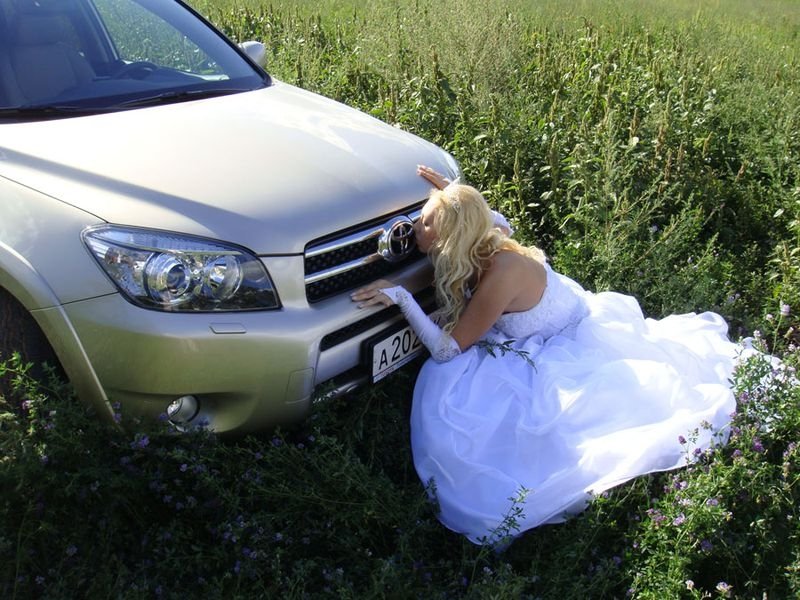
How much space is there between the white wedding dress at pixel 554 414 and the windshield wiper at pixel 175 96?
61.3 inches

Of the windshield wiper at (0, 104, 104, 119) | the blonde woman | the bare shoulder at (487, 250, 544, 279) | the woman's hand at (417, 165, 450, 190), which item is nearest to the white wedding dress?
the blonde woman

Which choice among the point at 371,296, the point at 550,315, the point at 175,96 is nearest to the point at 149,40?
the point at 175,96

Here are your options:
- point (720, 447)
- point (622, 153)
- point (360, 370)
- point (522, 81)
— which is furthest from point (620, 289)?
point (522, 81)

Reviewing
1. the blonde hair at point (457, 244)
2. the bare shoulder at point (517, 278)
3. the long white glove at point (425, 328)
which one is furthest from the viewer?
the bare shoulder at point (517, 278)

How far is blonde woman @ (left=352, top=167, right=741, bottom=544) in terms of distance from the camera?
2631 millimetres

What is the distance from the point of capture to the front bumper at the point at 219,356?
2.35 m

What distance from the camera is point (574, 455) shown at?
2.69 metres

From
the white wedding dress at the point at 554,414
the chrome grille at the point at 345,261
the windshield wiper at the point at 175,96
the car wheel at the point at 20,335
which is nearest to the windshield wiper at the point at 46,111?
the windshield wiper at the point at 175,96

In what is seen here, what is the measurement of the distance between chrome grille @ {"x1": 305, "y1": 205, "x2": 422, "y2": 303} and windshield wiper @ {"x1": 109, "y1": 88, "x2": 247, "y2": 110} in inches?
43.5

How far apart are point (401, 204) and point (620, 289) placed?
1484 millimetres

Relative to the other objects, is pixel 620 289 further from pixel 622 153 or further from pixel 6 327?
pixel 6 327

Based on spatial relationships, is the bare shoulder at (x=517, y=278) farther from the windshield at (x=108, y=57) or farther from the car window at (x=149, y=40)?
the car window at (x=149, y=40)

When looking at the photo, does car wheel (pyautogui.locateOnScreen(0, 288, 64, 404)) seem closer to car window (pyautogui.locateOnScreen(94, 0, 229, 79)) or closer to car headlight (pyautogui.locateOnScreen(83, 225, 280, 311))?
car headlight (pyautogui.locateOnScreen(83, 225, 280, 311))

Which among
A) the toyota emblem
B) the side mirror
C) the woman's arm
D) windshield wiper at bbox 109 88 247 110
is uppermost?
windshield wiper at bbox 109 88 247 110
